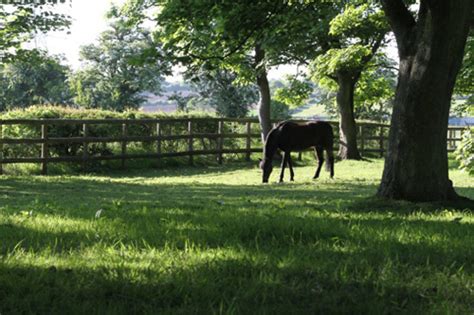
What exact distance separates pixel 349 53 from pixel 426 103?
1471 cm

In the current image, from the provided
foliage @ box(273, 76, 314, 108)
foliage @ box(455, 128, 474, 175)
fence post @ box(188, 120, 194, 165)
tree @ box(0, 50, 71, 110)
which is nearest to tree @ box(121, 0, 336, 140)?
foliage @ box(455, 128, 474, 175)

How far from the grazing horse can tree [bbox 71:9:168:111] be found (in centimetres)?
3941

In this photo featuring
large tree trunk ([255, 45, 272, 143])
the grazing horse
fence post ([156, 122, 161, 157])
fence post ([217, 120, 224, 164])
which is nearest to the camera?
the grazing horse

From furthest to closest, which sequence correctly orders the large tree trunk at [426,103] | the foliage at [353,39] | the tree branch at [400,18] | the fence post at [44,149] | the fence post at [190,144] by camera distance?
1. the fence post at [190,144]
2. the foliage at [353,39]
3. the fence post at [44,149]
4. the tree branch at [400,18]
5. the large tree trunk at [426,103]

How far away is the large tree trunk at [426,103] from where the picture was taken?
23.9ft

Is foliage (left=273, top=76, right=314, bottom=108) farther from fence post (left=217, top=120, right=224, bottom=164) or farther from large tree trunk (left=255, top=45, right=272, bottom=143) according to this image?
fence post (left=217, top=120, right=224, bottom=164)

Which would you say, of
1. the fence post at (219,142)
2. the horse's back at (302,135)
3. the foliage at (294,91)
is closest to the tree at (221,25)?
the horse's back at (302,135)

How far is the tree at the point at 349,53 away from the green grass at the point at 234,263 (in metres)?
15.9

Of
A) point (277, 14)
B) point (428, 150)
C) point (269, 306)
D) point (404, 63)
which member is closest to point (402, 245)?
point (269, 306)

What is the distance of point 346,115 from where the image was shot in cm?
2598

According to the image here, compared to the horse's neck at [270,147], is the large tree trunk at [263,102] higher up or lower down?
higher up

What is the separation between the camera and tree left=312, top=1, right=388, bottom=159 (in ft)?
70.2

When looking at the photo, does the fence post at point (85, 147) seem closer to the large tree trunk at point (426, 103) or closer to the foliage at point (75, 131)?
the foliage at point (75, 131)

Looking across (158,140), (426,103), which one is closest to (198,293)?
(426,103)
